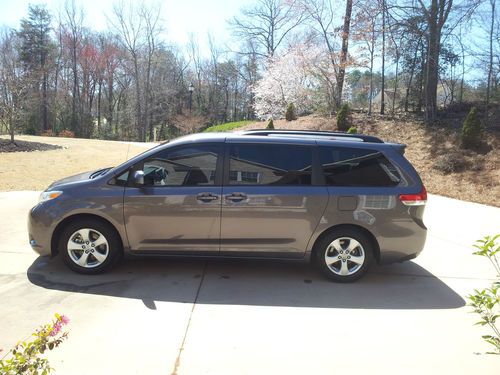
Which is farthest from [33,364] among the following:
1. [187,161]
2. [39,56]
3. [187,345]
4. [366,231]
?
[39,56]

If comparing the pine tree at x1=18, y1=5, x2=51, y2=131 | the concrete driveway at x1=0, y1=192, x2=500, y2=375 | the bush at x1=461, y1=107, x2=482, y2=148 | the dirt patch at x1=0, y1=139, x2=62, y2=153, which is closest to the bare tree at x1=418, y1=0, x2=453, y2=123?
the bush at x1=461, y1=107, x2=482, y2=148

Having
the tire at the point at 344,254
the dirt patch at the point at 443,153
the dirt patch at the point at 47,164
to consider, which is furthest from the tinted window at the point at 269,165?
the dirt patch at the point at 47,164

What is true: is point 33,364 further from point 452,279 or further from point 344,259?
point 452,279

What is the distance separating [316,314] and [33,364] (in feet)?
8.51

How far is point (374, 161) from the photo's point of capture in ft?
14.8

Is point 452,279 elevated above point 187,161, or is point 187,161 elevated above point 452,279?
point 187,161

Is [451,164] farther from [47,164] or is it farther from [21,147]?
[21,147]

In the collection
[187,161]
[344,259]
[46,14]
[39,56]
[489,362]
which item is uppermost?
[46,14]

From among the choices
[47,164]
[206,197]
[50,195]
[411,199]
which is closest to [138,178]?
[206,197]

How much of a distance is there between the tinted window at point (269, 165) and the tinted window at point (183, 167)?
26 centimetres

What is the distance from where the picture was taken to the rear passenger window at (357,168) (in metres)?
4.47

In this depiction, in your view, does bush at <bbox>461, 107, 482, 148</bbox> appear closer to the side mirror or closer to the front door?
the front door

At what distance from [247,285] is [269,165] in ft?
4.54

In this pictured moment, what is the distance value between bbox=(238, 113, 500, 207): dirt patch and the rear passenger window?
21.0 ft
